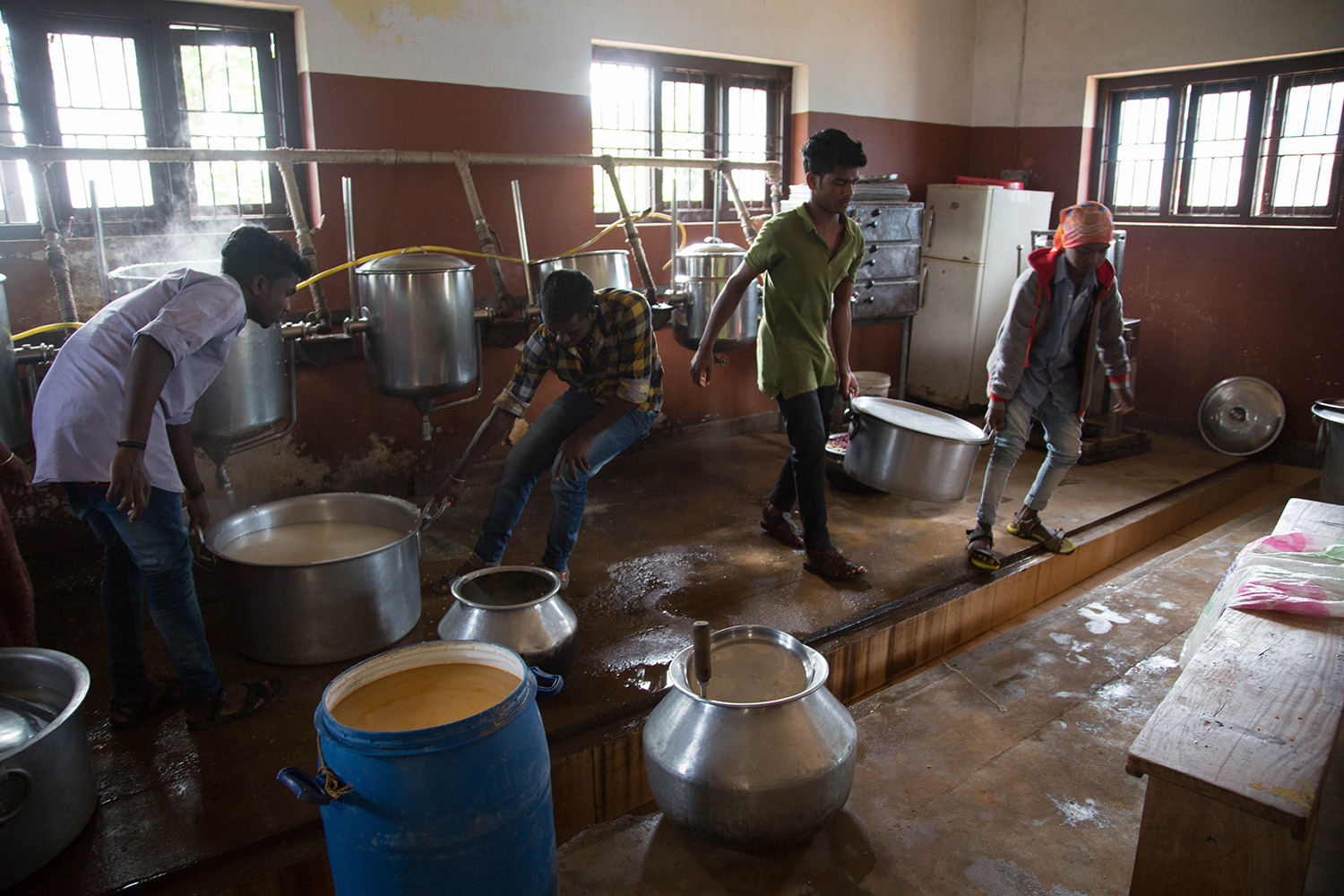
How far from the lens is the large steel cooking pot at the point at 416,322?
380cm

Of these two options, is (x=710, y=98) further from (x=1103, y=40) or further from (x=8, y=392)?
(x=8, y=392)

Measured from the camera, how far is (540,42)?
4.96 metres

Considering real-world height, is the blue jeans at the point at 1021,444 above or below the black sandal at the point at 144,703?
above

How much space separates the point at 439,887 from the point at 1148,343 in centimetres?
676

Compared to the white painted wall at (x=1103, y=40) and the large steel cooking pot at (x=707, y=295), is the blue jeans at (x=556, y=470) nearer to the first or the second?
the large steel cooking pot at (x=707, y=295)

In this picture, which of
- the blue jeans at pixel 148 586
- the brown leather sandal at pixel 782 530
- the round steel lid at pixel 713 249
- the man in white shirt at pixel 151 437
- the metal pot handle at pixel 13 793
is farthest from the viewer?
the round steel lid at pixel 713 249

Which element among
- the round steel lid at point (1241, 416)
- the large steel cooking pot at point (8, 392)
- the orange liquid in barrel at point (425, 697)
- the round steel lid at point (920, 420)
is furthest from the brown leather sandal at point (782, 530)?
the round steel lid at point (1241, 416)

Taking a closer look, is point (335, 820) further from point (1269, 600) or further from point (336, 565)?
point (1269, 600)

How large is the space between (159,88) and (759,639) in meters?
3.99

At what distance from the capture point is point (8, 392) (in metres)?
3.07

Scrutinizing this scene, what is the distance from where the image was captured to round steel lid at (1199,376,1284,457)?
5.95 metres

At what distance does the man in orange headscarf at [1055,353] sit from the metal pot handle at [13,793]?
360cm

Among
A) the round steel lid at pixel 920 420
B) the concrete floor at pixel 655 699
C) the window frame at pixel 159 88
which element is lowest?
the concrete floor at pixel 655 699

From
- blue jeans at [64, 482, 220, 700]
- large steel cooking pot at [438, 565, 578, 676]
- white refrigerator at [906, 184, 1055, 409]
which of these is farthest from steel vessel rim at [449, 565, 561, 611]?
white refrigerator at [906, 184, 1055, 409]
